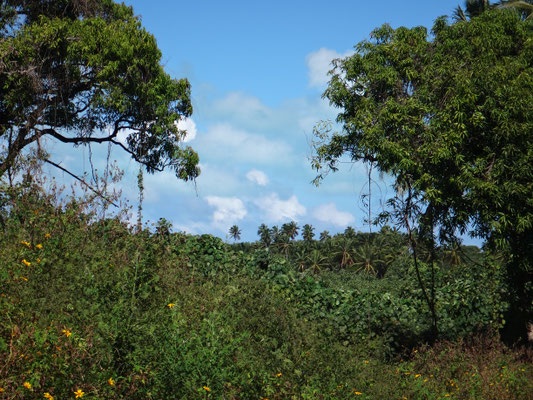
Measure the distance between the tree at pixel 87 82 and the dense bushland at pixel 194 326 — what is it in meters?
5.85

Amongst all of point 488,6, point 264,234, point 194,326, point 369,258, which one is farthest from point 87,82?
point 264,234

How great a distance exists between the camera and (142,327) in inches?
226

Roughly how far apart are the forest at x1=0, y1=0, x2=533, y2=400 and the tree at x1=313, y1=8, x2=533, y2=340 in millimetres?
49

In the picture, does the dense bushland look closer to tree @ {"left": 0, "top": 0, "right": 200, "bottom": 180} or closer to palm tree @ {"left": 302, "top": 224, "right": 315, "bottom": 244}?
tree @ {"left": 0, "top": 0, "right": 200, "bottom": 180}

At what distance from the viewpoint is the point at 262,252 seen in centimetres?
1327

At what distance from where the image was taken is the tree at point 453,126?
36.7ft

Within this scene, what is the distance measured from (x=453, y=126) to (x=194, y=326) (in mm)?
7815

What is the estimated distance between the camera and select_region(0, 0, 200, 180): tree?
50.9ft

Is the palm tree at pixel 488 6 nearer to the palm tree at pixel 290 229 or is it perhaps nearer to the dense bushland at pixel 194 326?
the dense bushland at pixel 194 326

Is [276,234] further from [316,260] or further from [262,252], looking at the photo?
[262,252]

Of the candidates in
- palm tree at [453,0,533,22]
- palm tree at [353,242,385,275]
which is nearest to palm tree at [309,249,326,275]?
palm tree at [353,242,385,275]

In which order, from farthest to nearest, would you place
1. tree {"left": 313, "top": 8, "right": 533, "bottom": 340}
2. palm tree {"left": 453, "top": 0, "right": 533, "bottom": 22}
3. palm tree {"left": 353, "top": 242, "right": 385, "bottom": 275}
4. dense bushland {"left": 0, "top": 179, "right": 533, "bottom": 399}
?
1. palm tree {"left": 353, "top": 242, "right": 385, "bottom": 275}
2. palm tree {"left": 453, "top": 0, "right": 533, "bottom": 22}
3. tree {"left": 313, "top": 8, "right": 533, "bottom": 340}
4. dense bushland {"left": 0, "top": 179, "right": 533, "bottom": 399}

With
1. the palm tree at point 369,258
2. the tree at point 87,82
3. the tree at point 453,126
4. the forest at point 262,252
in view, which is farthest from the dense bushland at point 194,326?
the palm tree at point 369,258

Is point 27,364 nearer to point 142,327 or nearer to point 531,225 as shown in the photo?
point 142,327
